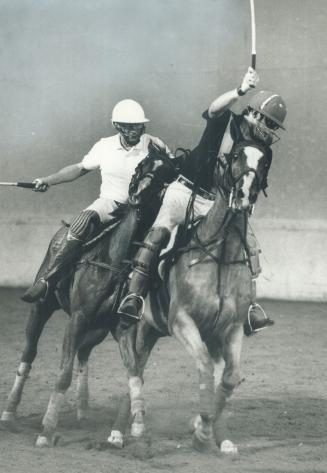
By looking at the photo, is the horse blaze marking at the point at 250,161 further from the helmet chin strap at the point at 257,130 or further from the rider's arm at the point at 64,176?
the rider's arm at the point at 64,176

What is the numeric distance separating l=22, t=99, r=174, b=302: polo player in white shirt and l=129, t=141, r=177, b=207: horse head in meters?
0.22

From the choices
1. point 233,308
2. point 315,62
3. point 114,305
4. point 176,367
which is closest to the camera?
point 233,308

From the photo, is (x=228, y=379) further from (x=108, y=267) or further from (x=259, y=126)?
(x=259, y=126)

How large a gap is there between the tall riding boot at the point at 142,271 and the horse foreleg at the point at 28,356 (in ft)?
4.00

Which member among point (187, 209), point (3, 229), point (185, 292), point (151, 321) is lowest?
point (3, 229)

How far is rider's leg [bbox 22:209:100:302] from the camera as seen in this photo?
6914 millimetres

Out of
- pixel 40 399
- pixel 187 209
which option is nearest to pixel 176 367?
pixel 40 399

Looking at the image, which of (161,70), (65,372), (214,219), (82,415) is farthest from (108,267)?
(161,70)

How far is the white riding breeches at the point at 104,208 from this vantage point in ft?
22.9

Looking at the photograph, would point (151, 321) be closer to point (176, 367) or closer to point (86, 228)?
point (86, 228)

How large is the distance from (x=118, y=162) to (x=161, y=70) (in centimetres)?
775

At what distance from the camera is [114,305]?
6.75 metres

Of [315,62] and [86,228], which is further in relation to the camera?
[315,62]

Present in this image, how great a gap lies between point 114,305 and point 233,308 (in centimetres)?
104
